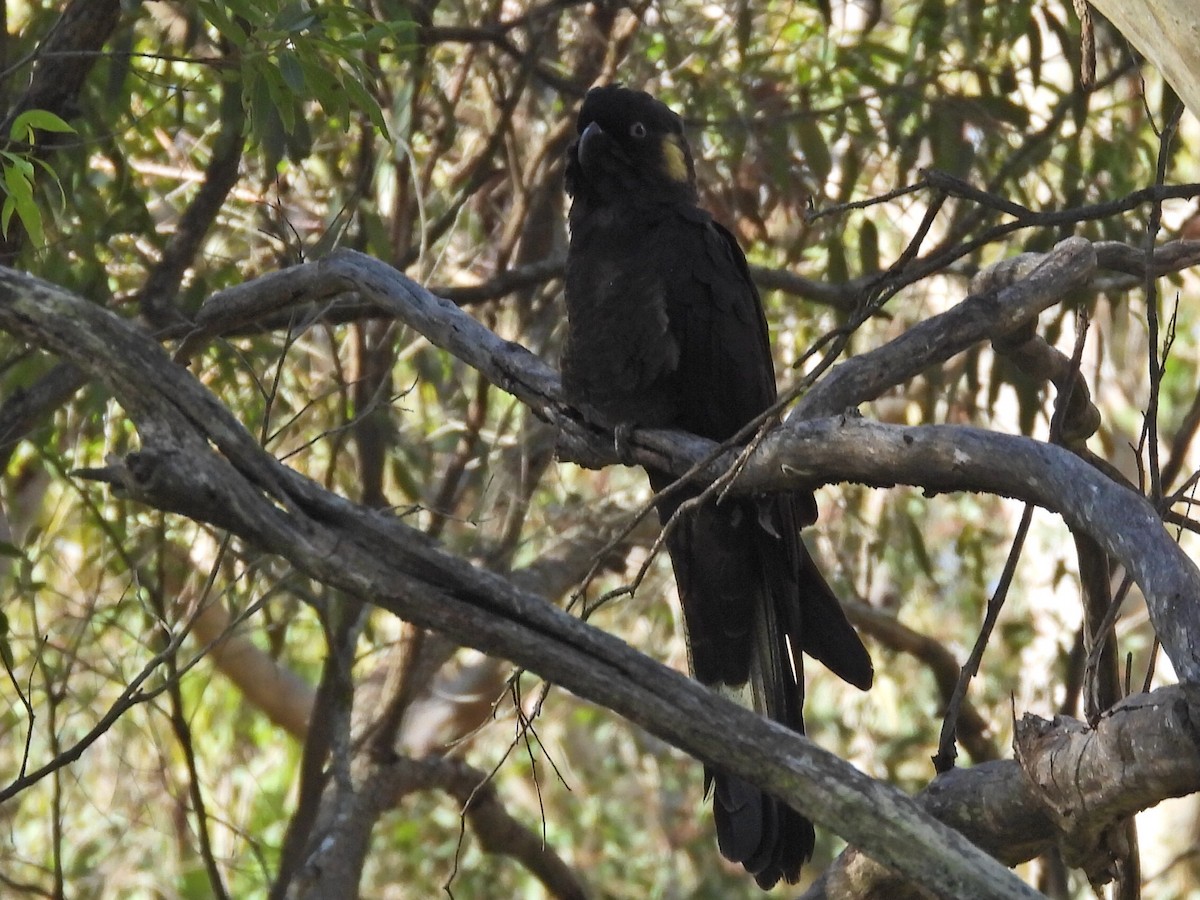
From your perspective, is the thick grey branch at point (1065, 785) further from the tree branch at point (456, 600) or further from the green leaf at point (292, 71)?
the green leaf at point (292, 71)

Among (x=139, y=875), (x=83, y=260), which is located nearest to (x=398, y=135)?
(x=83, y=260)

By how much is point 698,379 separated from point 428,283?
4.83ft

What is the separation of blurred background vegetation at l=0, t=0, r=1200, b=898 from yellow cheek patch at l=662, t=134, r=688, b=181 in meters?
0.54

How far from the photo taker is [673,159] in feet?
9.75

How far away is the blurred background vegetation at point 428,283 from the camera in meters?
3.08

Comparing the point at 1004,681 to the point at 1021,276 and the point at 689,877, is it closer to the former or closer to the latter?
the point at 689,877

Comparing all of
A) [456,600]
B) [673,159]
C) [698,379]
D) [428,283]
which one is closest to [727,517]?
[698,379]

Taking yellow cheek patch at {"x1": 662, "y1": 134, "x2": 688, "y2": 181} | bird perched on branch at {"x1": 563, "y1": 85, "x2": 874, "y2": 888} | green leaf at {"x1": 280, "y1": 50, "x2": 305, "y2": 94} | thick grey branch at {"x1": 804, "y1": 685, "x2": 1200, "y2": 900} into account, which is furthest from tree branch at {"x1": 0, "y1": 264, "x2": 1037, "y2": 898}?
yellow cheek patch at {"x1": 662, "y1": 134, "x2": 688, "y2": 181}

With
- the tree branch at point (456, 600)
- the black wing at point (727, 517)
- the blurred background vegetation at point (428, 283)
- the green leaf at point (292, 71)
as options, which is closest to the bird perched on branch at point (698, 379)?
the black wing at point (727, 517)

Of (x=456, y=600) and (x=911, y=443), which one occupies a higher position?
(x=911, y=443)

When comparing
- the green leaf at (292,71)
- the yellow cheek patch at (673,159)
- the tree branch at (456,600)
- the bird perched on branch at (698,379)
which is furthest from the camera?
the yellow cheek patch at (673,159)

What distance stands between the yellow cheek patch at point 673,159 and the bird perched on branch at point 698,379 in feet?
0.17

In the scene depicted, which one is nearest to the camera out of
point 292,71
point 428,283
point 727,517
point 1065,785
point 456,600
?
point 456,600

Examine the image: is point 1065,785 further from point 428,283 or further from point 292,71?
point 428,283
